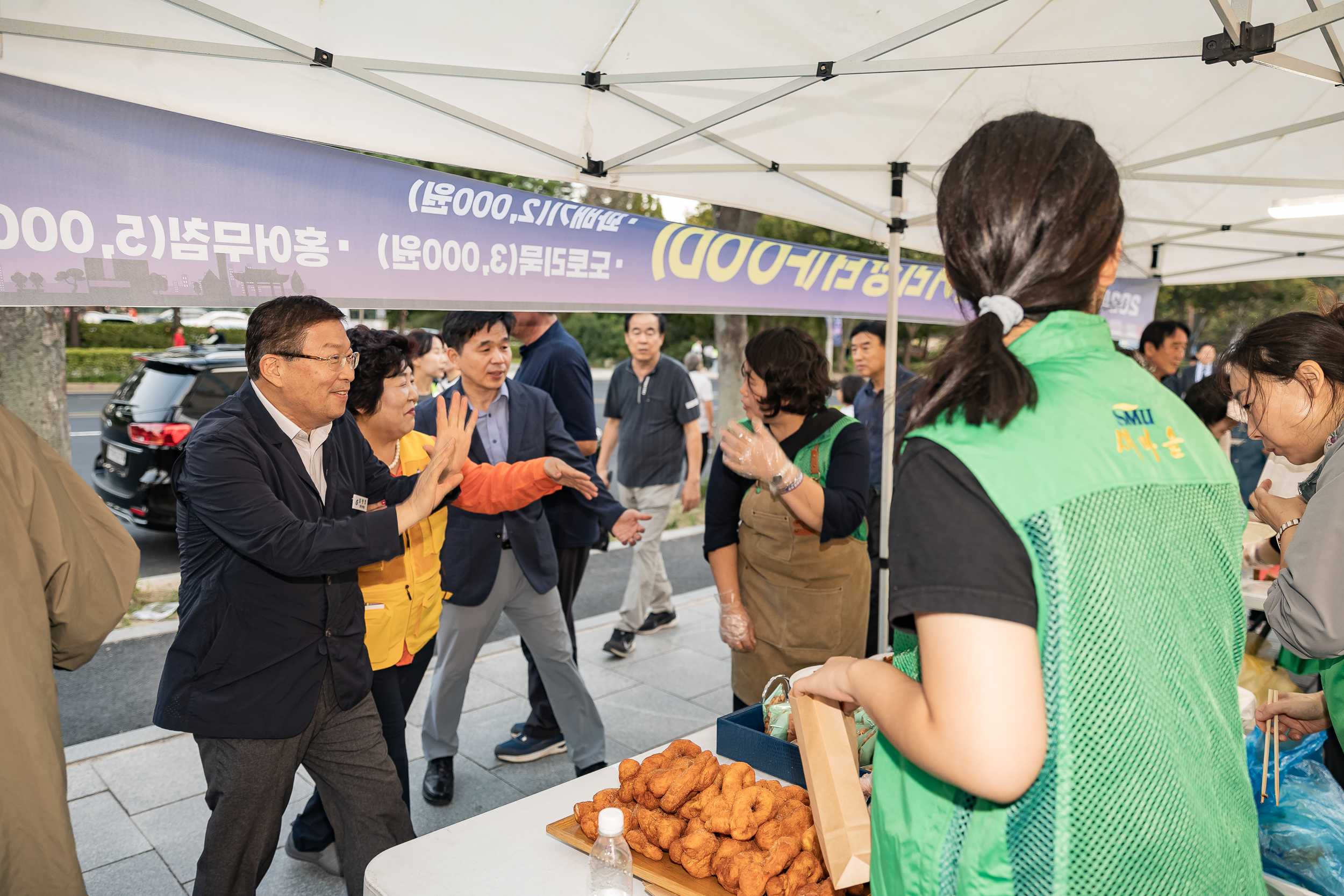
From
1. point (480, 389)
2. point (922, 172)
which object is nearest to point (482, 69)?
point (480, 389)

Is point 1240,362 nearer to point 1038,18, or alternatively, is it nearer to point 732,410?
point 1038,18

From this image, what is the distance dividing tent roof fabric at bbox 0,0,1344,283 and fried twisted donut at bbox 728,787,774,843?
4.81 feet

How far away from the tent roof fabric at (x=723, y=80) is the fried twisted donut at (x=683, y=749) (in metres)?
1.51

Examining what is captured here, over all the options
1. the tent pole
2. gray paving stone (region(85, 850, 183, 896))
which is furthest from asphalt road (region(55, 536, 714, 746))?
the tent pole

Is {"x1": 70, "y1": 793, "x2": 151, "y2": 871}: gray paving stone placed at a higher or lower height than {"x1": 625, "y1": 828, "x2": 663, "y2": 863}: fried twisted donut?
lower

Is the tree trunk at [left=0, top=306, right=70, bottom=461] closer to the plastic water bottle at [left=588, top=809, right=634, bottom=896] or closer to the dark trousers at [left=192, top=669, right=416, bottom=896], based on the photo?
the dark trousers at [left=192, top=669, right=416, bottom=896]

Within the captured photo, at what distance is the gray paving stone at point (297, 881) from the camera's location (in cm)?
307

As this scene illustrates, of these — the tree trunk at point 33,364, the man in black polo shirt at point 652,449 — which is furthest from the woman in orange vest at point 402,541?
the tree trunk at point 33,364

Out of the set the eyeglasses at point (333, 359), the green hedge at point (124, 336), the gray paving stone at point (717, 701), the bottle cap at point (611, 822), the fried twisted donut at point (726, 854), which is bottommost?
the gray paving stone at point (717, 701)

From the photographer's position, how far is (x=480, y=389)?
12.6 ft

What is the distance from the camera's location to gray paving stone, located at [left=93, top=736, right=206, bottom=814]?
143 inches

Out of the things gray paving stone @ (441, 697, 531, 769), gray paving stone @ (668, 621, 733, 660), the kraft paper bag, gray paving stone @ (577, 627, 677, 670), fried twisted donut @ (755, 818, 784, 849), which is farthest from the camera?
gray paving stone @ (668, 621, 733, 660)

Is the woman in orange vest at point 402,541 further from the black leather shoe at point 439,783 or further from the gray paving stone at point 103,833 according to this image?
the gray paving stone at point 103,833

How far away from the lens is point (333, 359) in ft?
8.16
